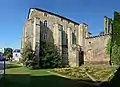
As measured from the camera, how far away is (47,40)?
6181cm

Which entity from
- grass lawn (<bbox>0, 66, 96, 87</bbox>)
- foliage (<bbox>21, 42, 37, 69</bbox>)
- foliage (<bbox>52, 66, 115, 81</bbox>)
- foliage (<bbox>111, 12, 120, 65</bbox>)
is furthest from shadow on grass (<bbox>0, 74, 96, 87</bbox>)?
foliage (<bbox>21, 42, 37, 69</bbox>)

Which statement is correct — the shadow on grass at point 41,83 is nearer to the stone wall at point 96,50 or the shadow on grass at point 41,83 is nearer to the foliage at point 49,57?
the foliage at point 49,57

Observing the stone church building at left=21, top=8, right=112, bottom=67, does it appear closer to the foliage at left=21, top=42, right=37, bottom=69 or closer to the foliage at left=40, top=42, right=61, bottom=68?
the foliage at left=40, top=42, right=61, bottom=68

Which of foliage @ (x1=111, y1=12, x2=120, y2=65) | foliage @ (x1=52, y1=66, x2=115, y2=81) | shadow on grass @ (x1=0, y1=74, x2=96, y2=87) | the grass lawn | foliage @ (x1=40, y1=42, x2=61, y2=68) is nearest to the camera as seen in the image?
shadow on grass @ (x1=0, y1=74, x2=96, y2=87)

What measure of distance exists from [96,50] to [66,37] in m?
12.5

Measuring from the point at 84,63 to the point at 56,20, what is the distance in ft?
47.7

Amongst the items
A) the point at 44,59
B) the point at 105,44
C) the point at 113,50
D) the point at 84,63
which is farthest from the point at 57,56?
the point at 113,50

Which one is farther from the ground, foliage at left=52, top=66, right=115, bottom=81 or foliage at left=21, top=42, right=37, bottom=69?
foliage at left=21, top=42, right=37, bottom=69

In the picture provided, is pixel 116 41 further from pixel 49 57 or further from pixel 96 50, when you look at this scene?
pixel 49 57

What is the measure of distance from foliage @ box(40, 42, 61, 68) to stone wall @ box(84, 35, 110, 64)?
7.82 m

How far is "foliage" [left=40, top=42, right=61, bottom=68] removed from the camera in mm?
55475

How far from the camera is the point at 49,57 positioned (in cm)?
5584

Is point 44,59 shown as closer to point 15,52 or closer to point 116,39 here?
point 116,39

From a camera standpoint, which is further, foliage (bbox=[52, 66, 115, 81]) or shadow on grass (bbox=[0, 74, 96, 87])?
foliage (bbox=[52, 66, 115, 81])
